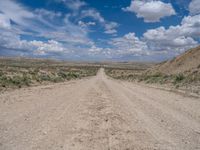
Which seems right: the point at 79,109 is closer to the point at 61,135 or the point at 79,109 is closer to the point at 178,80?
the point at 61,135

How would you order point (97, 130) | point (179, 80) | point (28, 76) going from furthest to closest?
1. point (28, 76)
2. point (179, 80)
3. point (97, 130)

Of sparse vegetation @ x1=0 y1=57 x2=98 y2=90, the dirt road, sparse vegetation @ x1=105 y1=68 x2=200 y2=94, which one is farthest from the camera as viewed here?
sparse vegetation @ x1=105 y1=68 x2=200 y2=94

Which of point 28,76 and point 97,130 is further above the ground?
point 97,130

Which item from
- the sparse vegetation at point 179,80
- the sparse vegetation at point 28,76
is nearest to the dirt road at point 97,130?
the sparse vegetation at point 179,80

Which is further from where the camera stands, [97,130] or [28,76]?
[28,76]

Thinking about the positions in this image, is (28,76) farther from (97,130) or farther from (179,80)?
(97,130)

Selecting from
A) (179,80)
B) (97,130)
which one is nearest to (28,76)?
(179,80)

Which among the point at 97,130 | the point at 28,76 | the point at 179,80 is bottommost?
the point at 28,76

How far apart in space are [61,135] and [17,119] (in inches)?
115

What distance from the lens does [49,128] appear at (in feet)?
25.4

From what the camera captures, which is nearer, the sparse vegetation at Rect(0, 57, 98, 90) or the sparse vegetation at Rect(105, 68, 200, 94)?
the sparse vegetation at Rect(0, 57, 98, 90)

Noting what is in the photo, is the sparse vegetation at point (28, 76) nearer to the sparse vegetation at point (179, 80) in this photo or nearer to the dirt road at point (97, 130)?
the dirt road at point (97, 130)

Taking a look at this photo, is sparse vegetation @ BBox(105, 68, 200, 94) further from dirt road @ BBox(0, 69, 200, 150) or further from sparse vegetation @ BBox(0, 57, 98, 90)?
sparse vegetation @ BBox(0, 57, 98, 90)

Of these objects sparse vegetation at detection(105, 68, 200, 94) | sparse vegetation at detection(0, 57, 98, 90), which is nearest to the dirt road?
sparse vegetation at detection(105, 68, 200, 94)
